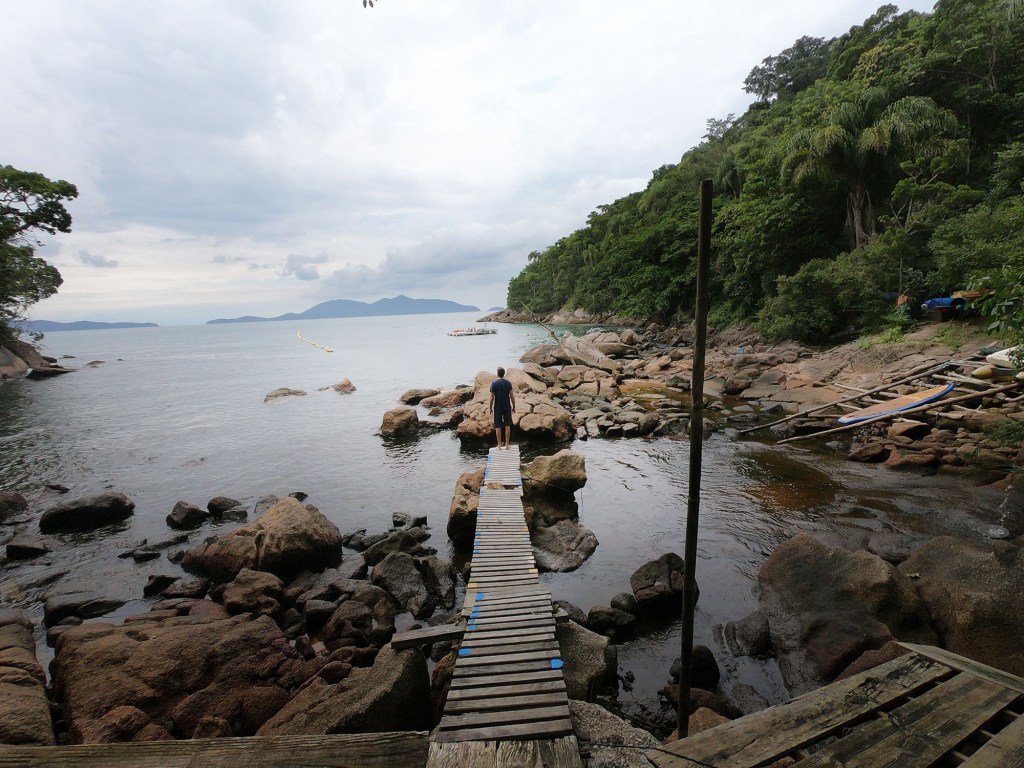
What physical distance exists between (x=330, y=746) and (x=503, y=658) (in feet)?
6.60

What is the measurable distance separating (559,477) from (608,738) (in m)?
7.85

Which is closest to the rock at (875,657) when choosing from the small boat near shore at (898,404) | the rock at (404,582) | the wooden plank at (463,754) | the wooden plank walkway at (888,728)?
the wooden plank walkway at (888,728)

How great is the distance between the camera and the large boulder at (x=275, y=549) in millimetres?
9125

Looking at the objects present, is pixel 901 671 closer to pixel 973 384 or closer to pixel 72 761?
pixel 72 761

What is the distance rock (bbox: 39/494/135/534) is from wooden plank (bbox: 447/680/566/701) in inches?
497

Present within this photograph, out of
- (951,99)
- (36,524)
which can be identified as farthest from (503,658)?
(951,99)

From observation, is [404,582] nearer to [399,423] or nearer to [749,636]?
[749,636]

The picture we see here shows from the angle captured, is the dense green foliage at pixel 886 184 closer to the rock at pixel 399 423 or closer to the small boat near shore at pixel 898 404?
the small boat near shore at pixel 898 404


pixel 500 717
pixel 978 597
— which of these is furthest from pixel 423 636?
pixel 978 597

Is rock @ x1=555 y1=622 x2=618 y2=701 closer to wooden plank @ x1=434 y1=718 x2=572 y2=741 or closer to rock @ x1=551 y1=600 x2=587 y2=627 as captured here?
rock @ x1=551 y1=600 x2=587 y2=627

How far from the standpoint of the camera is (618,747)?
4016mm

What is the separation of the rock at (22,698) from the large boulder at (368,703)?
78.3 inches

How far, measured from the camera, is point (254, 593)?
318 inches

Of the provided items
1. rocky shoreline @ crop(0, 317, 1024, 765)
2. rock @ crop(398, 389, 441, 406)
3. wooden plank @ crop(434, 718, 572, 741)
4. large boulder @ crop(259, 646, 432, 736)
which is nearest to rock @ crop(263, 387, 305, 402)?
rock @ crop(398, 389, 441, 406)
